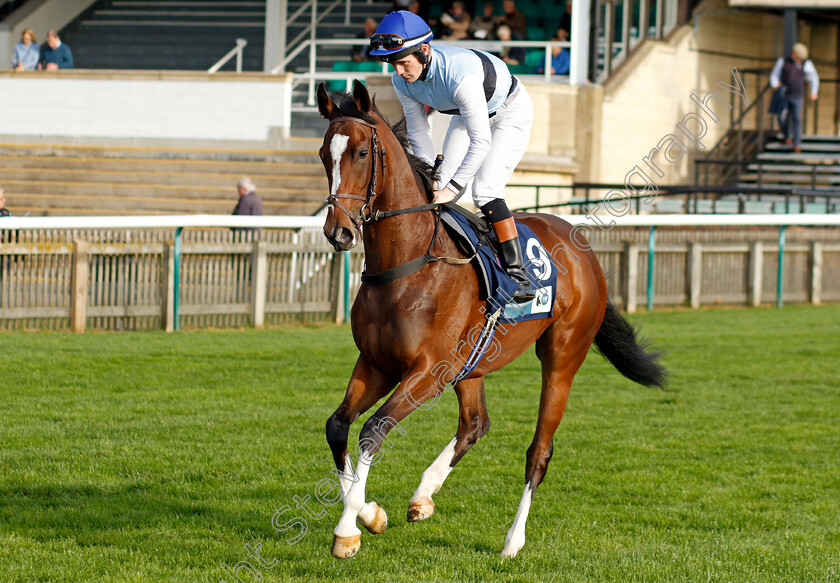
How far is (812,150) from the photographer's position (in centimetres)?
2242

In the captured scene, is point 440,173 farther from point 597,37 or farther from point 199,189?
point 597,37

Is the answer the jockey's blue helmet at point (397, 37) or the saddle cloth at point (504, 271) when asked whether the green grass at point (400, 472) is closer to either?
the saddle cloth at point (504, 271)

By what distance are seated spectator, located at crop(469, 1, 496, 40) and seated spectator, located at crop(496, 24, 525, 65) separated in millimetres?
209

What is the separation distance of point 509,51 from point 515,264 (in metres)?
15.4

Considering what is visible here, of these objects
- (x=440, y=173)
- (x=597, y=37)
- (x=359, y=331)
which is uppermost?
(x=597, y=37)

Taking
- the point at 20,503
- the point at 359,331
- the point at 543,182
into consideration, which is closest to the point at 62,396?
the point at 20,503

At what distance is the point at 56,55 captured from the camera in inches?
800

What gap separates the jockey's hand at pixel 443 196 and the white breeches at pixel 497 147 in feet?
0.48

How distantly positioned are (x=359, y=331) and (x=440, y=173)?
0.85 meters

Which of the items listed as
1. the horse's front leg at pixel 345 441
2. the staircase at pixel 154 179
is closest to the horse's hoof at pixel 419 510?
the horse's front leg at pixel 345 441

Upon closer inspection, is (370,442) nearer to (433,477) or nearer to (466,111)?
(433,477)

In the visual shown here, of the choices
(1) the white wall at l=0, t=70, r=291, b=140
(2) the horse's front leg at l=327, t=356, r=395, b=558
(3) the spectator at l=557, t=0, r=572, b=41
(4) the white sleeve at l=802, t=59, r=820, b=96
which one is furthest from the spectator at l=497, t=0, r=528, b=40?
(2) the horse's front leg at l=327, t=356, r=395, b=558

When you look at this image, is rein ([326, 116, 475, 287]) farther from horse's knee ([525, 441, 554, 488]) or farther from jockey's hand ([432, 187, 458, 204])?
horse's knee ([525, 441, 554, 488])

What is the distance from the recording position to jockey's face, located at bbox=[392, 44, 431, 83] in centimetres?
494
